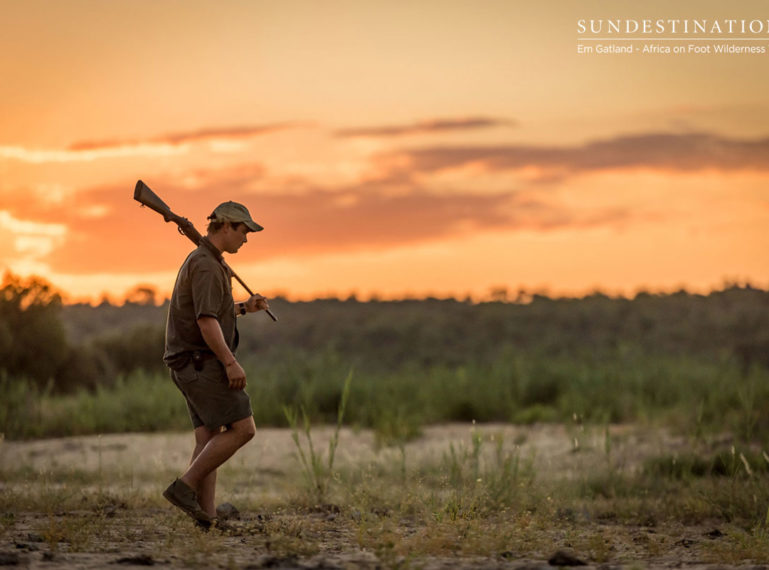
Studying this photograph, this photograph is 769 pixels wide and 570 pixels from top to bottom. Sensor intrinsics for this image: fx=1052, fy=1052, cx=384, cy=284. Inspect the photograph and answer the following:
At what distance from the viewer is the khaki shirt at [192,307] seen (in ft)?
24.3

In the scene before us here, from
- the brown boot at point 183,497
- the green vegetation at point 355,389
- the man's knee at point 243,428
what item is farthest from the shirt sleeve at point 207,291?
the green vegetation at point 355,389

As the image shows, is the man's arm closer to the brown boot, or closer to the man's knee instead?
the man's knee

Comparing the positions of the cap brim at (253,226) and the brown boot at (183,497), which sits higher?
the cap brim at (253,226)

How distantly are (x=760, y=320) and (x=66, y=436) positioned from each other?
35210 millimetres

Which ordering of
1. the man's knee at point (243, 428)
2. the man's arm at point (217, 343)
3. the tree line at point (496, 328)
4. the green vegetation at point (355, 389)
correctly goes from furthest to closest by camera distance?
the tree line at point (496, 328)
the green vegetation at point (355, 389)
the man's knee at point (243, 428)
the man's arm at point (217, 343)

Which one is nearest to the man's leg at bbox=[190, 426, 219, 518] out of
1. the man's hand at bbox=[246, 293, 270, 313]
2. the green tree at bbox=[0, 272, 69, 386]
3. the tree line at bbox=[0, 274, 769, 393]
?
the man's hand at bbox=[246, 293, 270, 313]

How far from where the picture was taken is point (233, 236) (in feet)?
25.0

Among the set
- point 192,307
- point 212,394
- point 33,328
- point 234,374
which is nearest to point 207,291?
point 192,307

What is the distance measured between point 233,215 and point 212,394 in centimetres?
129

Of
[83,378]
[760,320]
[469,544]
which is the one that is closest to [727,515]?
[469,544]

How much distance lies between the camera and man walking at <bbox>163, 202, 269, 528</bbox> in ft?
24.2

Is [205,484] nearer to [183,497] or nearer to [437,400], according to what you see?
[183,497]

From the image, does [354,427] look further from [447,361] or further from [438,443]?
[447,361]

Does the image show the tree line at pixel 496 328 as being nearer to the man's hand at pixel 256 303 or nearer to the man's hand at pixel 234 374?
the man's hand at pixel 256 303
